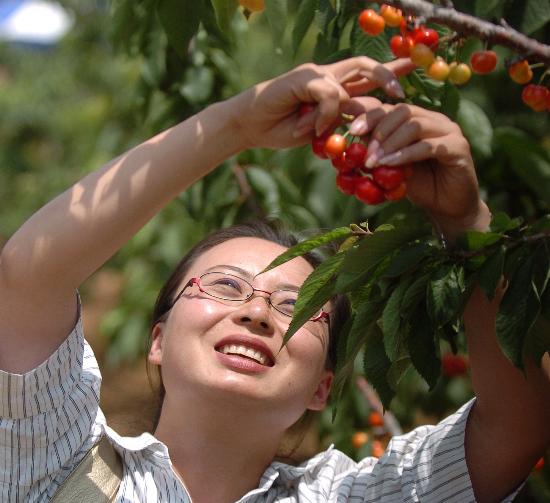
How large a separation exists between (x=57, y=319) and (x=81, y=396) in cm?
19

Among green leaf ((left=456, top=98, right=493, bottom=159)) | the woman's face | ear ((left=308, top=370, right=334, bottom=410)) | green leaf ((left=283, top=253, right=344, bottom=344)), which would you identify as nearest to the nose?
the woman's face

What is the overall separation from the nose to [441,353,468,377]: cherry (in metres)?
1.56

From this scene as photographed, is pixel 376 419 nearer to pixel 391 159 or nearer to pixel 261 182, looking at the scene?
pixel 261 182

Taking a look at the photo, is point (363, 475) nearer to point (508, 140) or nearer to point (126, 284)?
point (508, 140)

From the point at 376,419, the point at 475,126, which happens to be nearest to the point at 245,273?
the point at 475,126

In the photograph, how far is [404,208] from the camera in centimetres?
268

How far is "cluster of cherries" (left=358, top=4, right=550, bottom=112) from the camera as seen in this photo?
167 centimetres

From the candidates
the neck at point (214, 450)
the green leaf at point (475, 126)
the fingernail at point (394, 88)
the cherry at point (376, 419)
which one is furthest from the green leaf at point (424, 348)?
the cherry at point (376, 419)

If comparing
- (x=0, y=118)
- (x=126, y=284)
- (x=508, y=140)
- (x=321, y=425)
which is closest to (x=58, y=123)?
(x=0, y=118)

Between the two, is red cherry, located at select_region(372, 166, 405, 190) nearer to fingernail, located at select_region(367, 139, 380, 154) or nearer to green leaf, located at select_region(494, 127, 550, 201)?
fingernail, located at select_region(367, 139, 380, 154)

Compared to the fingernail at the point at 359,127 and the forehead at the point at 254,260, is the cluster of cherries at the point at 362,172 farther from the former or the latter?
the forehead at the point at 254,260

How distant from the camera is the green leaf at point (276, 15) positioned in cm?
204

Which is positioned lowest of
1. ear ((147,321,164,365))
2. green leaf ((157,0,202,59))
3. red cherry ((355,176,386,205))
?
ear ((147,321,164,365))

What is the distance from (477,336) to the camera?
6.50 ft
